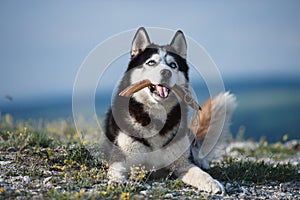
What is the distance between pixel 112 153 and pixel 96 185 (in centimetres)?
72

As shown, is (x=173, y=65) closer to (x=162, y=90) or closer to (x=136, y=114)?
(x=162, y=90)

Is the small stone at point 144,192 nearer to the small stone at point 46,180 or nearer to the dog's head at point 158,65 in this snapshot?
the small stone at point 46,180

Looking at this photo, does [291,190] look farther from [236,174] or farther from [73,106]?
[73,106]

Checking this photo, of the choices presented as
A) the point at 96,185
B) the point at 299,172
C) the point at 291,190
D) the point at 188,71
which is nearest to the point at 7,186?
the point at 96,185

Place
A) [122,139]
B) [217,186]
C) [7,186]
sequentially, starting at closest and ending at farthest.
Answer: [7,186], [217,186], [122,139]

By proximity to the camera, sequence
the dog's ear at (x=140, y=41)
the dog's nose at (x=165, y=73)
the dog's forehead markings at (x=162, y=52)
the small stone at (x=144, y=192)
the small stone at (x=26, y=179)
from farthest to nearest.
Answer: the dog's ear at (x=140, y=41)
the dog's forehead markings at (x=162, y=52)
the dog's nose at (x=165, y=73)
the small stone at (x=26, y=179)
the small stone at (x=144, y=192)

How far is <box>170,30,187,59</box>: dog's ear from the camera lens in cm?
565

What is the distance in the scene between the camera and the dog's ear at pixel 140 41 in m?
5.45

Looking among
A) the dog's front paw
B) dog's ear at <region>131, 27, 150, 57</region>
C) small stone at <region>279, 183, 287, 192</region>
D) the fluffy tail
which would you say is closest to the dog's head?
dog's ear at <region>131, 27, 150, 57</region>

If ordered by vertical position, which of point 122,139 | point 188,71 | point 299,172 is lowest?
point 299,172

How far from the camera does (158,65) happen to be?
5.12 metres

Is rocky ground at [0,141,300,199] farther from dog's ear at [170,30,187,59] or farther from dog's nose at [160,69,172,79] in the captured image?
dog's ear at [170,30,187,59]

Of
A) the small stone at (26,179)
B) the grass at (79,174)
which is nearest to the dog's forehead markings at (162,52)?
the grass at (79,174)

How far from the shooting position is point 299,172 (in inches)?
251
